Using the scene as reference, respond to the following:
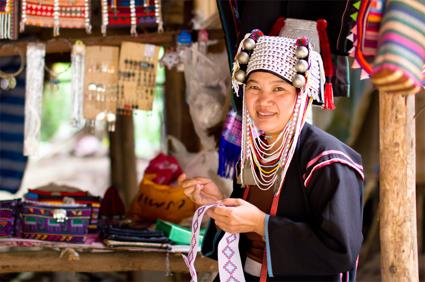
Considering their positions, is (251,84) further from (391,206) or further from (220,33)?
(220,33)

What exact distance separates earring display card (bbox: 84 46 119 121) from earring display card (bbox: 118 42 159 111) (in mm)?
59

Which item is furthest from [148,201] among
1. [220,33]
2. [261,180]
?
[261,180]

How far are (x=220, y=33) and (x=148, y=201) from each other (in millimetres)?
1454

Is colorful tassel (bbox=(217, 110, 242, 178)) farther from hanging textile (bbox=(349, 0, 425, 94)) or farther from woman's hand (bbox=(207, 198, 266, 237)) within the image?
hanging textile (bbox=(349, 0, 425, 94))

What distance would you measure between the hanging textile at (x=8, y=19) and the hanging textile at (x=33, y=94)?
0.26 meters

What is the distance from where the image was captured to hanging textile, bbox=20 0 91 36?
5.11 metres

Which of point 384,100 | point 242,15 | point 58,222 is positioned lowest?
point 58,222

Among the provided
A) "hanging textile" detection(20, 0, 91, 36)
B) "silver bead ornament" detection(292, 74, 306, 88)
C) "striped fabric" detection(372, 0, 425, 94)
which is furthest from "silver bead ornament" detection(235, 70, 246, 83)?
"hanging textile" detection(20, 0, 91, 36)

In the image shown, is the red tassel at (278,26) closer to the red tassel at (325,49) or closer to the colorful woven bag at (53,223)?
the red tassel at (325,49)

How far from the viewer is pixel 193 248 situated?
11.8ft

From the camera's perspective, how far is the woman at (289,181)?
3.09 meters

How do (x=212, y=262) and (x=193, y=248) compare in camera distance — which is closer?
(x=193, y=248)

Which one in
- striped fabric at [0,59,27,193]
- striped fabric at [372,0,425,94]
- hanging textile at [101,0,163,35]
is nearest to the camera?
striped fabric at [372,0,425,94]

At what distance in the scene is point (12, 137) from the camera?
700 centimetres
